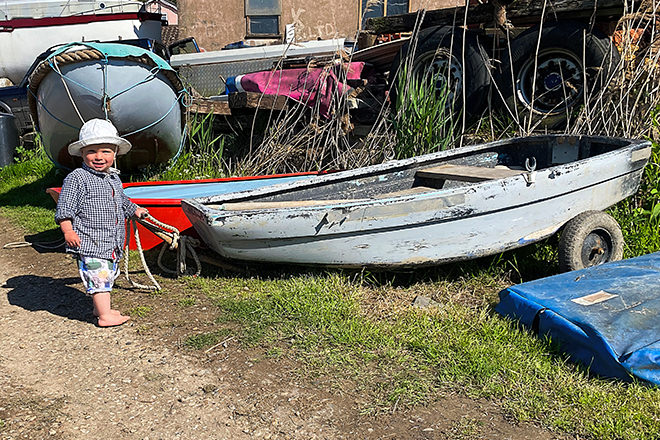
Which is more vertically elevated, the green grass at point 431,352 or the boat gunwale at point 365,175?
the boat gunwale at point 365,175

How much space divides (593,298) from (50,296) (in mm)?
3140

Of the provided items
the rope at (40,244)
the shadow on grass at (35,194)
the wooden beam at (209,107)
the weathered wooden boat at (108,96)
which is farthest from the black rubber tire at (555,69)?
the shadow on grass at (35,194)

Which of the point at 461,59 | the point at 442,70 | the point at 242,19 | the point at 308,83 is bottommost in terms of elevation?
the point at 308,83

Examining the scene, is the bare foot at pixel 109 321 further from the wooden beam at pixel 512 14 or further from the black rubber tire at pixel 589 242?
the wooden beam at pixel 512 14

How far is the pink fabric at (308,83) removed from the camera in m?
6.21

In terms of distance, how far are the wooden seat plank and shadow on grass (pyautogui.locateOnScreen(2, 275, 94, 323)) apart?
252 cm

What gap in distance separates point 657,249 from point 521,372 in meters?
2.13

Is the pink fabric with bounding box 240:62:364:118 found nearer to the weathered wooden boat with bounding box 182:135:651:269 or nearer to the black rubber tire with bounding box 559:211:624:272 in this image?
the weathered wooden boat with bounding box 182:135:651:269

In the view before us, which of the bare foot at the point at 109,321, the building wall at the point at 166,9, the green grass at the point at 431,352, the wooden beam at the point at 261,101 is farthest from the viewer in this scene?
the building wall at the point at 166,9

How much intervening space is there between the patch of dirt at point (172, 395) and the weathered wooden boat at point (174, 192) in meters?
1.02

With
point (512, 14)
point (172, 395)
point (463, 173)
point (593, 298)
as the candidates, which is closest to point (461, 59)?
point (512, 14)

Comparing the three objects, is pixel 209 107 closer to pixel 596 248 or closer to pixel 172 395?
pixel 596 248

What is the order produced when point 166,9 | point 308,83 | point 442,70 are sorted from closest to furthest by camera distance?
point 442,70, point 308,83, point 166,9

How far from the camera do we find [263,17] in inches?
488
